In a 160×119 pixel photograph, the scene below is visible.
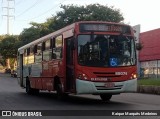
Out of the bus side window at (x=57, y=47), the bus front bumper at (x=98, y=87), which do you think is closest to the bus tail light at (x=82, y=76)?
the bus front bumper at (x=98, y=87)

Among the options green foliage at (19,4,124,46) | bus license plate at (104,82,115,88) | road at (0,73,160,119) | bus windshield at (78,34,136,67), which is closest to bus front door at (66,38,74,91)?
bus windshield at (78,34,136,67)

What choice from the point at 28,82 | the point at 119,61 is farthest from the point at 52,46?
the point at 28,82

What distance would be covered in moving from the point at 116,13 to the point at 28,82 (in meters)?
28.2

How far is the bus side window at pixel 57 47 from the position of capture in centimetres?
1767

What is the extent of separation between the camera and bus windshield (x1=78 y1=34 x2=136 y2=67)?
15820 millimetres

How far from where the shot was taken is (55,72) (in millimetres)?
18172

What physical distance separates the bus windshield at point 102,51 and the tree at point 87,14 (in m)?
33.0

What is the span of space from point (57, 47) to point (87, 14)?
33177 mm

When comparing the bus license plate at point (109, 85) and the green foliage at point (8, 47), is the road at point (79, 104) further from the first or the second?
the green foliage at point (8, 47)

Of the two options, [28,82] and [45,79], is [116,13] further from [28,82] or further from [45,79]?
[45,79]

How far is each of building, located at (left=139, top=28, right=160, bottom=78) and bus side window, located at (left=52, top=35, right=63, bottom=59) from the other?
112 feet

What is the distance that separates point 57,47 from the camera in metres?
18.1

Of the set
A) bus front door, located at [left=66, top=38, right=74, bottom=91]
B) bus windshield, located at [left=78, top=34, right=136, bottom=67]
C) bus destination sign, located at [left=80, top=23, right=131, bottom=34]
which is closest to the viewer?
bus windshield, located at [left=78, top=34, right=136, bottom=67]

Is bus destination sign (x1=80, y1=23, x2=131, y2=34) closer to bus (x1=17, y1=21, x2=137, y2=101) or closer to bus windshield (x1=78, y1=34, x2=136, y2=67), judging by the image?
bus (x1=17, y1=21, x2=137, y2=101)
